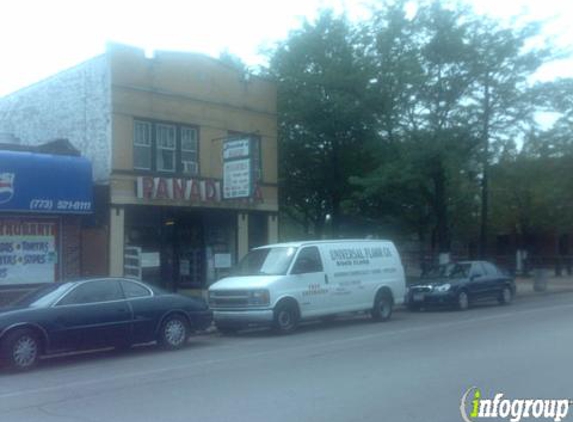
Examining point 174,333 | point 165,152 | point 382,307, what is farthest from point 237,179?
point 174,333

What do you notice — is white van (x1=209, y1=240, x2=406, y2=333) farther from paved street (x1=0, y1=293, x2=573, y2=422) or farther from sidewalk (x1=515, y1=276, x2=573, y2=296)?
sidewalk (x1=515, y1=276, x2=573, y2=296)

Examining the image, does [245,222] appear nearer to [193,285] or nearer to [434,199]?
[193,285]

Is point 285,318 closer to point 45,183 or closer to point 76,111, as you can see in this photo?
point 45,183

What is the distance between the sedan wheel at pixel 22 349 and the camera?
1309 cm

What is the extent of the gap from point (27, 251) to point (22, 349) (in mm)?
7922

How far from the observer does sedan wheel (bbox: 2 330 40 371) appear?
13086 millimetres

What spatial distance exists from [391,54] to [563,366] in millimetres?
17326

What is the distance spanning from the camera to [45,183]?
2042cm

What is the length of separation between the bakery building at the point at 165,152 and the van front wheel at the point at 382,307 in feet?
17.3

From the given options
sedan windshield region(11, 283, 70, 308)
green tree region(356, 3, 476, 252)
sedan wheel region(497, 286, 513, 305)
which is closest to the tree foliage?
green tree region(356, 3, 476, 252)

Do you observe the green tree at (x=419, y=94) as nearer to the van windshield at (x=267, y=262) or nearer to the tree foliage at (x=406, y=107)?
the tree foliage at (x=406, y=107)

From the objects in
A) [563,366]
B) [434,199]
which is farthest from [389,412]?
[434,199]

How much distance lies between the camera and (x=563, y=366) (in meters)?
11.6

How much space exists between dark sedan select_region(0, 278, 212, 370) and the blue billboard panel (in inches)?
227
